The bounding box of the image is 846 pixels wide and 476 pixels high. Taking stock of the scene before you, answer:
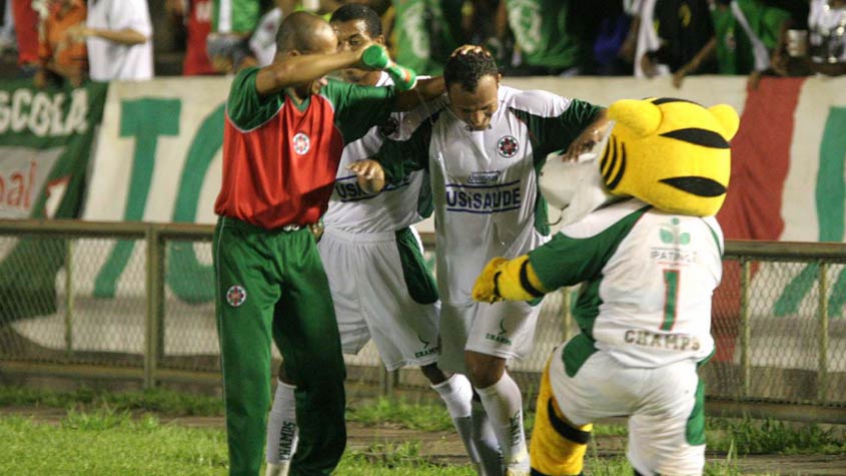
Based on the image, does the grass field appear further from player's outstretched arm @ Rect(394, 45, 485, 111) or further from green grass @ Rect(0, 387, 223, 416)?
player's outstretched arm @ Rect(394, 45, 485, 111)

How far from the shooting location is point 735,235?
30.3ft

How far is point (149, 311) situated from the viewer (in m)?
10.3

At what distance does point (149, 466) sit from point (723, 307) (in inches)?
133

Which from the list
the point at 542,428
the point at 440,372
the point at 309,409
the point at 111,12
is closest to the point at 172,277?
the point at 111,12

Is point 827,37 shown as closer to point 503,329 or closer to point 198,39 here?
point 503,329

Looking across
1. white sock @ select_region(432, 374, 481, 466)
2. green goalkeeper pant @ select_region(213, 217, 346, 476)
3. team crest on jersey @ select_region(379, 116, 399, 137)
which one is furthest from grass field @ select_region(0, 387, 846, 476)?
team crest on jersey @ select_region(379, 116, 399, 137)

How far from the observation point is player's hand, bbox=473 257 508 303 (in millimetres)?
5719

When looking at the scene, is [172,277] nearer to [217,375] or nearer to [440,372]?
[217,375]

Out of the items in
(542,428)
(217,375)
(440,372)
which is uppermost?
(542,428)

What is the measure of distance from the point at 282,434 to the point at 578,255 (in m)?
2.18

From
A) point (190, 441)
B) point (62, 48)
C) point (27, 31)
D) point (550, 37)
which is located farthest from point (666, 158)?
A: point (27, 31)

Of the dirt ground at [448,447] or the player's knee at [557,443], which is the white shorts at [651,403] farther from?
the dirt ground at [448,447]

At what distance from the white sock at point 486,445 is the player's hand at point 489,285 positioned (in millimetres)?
1366

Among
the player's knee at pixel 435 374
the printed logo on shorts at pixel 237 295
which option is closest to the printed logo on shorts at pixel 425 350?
the player's knee at pixel 435 374
